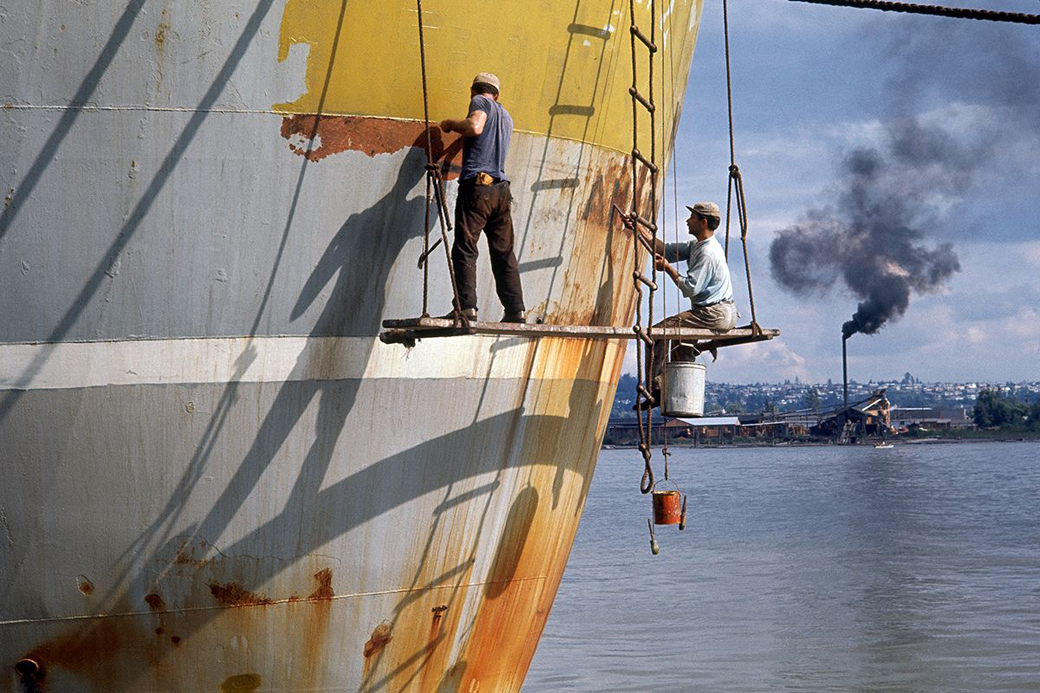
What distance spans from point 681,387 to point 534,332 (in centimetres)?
133

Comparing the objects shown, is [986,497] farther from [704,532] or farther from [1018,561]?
[1018,561]

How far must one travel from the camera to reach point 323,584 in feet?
22.8

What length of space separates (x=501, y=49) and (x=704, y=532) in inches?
1163

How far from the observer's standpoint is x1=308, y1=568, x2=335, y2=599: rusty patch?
6934 mm

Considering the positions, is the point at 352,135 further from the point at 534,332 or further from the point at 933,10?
the point at 933,10

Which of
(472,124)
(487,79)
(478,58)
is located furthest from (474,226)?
(478,58)

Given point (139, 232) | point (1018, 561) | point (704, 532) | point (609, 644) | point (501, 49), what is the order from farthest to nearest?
point (704, 532) < point (1018, 561) < point (609, 644) < point (501, 49) < point (139, 232)

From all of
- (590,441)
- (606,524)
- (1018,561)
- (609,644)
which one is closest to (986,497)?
(606,524)

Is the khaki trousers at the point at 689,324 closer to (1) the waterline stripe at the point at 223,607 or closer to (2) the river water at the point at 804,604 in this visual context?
→ (1) the waterline stripe at the point at 223,607

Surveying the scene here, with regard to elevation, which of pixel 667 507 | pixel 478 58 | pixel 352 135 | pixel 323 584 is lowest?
pixel 323 584

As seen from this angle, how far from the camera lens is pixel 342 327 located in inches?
265

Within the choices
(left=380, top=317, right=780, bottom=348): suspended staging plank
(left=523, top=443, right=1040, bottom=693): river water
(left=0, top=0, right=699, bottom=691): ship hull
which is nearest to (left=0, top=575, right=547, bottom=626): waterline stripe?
(left=0, top=0, right=699, bottom=691): ship hull

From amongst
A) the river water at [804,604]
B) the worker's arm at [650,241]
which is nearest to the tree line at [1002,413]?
the river water at [804,604]

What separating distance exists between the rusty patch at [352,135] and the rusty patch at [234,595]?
2.31m
